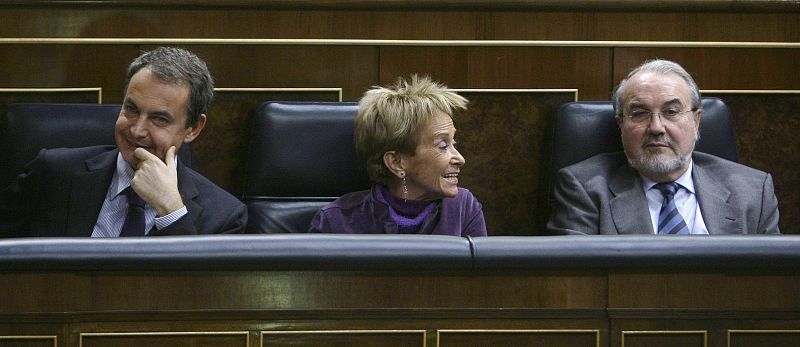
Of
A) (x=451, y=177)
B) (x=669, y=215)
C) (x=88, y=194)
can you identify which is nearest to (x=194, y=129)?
(x=88, y=194)

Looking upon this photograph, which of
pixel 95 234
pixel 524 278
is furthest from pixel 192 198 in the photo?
pixel 524 278

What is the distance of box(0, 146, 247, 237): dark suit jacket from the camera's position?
1613 mm

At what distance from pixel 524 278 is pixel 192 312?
34 centimetres

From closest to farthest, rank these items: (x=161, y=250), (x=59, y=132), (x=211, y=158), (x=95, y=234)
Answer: (x=161, y=250), (x=95, y=234), (x=59, y=132), (x=211, y=158)

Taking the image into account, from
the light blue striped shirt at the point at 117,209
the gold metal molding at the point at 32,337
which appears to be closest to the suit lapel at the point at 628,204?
the light blue striped shirt at the point at 117,209

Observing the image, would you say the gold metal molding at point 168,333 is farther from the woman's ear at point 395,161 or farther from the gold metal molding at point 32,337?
the woman's ear at point 395,161

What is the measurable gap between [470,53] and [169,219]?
0.72 meters

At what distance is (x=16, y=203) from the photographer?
5.43ft

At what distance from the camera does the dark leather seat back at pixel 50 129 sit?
1730mm

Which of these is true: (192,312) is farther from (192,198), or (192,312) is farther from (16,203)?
(16,203)

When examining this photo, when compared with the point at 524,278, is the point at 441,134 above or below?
above

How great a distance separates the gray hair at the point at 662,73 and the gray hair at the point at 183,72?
72cm

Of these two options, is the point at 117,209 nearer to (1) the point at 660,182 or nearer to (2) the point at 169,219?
(2) the point at 169,219

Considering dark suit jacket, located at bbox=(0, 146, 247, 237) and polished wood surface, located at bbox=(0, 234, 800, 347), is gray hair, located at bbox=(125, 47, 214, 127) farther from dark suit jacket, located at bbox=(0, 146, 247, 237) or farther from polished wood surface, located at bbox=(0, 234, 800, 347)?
polished wood surface, located at bbox=(0, 234, 800, 347)
